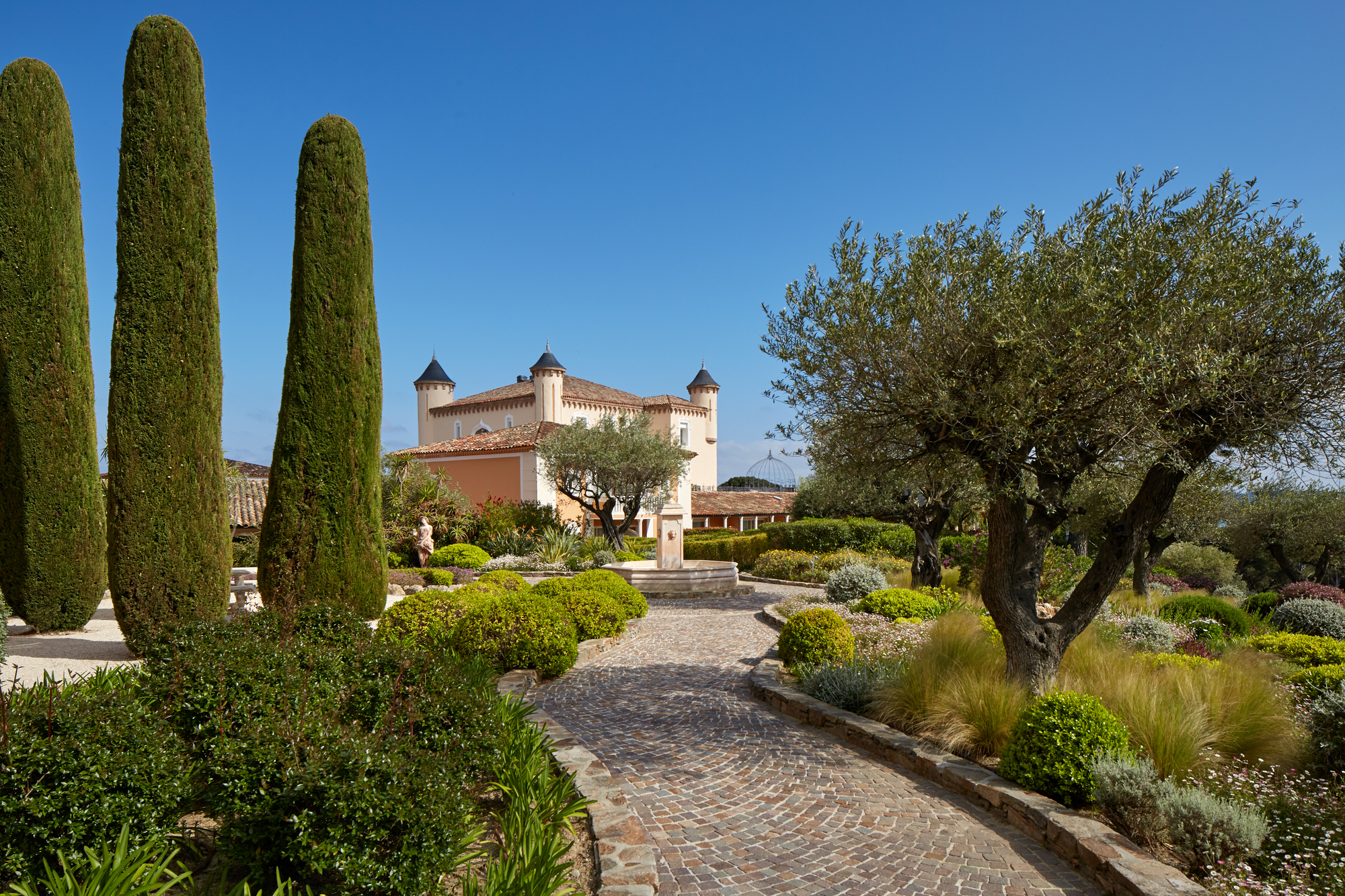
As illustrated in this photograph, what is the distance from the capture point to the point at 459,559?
20.0m

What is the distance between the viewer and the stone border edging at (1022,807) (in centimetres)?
353

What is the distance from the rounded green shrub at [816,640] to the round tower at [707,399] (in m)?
37.3

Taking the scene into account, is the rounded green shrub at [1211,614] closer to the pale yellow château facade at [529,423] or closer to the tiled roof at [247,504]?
the pale yellow château facade at [529,423]

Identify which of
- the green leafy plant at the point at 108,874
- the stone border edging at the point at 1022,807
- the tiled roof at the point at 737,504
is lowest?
the stone border edging at the point at 1022,807

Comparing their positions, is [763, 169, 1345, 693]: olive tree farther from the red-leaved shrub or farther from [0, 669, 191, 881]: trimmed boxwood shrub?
the red-leaved shrub

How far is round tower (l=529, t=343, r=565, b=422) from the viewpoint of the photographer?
38.8 metres

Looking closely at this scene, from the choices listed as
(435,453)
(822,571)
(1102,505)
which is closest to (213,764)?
(1102,505)

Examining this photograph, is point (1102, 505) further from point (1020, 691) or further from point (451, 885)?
point (451, 885)

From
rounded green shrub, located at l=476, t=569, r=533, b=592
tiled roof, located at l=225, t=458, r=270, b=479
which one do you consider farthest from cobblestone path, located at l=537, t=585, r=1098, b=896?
tiled roof, located at l=225, t=458, r=270, b=479

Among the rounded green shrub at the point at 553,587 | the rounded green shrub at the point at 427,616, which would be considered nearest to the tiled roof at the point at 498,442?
the rounded green shrub at the point at 553,587

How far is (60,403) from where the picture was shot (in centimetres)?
1047

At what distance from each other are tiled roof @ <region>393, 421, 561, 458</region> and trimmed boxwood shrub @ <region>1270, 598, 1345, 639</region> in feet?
72.2

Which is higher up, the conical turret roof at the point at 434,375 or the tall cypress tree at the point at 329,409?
the conical turret roof at the point at 434,375

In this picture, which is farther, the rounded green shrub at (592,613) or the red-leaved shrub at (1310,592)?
the red-leaved shrub at (1310,592)
